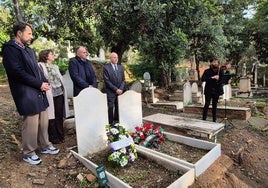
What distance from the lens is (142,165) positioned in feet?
11.5

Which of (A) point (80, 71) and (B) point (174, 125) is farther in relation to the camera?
(B) point (174, 125)

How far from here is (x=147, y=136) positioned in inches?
171

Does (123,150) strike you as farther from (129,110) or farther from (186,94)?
(186,94)

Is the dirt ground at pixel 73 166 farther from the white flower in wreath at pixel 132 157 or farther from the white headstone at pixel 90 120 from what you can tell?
the white flower in wreath at pixel 132 157

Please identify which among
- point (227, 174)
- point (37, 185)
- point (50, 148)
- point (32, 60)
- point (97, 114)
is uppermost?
point (32, 60)

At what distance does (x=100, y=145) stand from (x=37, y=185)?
1260 millimetres

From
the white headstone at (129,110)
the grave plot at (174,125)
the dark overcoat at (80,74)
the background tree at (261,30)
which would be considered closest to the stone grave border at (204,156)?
the grave plot at (174,125)

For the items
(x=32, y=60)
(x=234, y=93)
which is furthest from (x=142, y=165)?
(x=234, y=93)

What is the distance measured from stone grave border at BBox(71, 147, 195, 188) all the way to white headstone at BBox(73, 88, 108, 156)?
0.86 ft

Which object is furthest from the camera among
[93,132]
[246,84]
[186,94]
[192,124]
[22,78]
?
[246,84]

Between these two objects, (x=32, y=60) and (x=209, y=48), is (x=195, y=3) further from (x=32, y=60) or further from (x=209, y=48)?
(x=209, y=48)

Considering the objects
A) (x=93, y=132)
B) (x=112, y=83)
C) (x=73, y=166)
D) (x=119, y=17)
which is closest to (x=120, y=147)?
(x=93, y=132)

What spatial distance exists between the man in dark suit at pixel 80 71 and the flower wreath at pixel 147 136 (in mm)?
1304

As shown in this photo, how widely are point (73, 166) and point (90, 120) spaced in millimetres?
762
